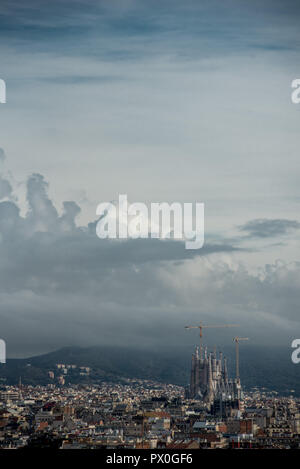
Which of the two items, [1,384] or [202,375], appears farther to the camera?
[1,384]

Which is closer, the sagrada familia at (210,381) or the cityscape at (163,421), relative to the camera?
the cityscape at (163,421)

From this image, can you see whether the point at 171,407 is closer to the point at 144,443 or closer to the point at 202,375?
the point at 202,375

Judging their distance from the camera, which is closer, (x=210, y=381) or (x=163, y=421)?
(x=163, y=421)

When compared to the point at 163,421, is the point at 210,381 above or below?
above

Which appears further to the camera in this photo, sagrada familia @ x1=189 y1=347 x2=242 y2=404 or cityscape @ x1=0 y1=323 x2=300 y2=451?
sagrada familia @ x1=189 y1=347 x2=242 y2=404

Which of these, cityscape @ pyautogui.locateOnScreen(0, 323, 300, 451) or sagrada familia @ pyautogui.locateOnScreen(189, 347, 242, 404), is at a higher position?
sagrada familia @ pyautogui.locateOnScreen(189, 347, 242, 404)

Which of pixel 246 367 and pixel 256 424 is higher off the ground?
pixel 246 367

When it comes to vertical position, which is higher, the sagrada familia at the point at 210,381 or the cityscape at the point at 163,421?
the sagrada familia at the point at 210,381
